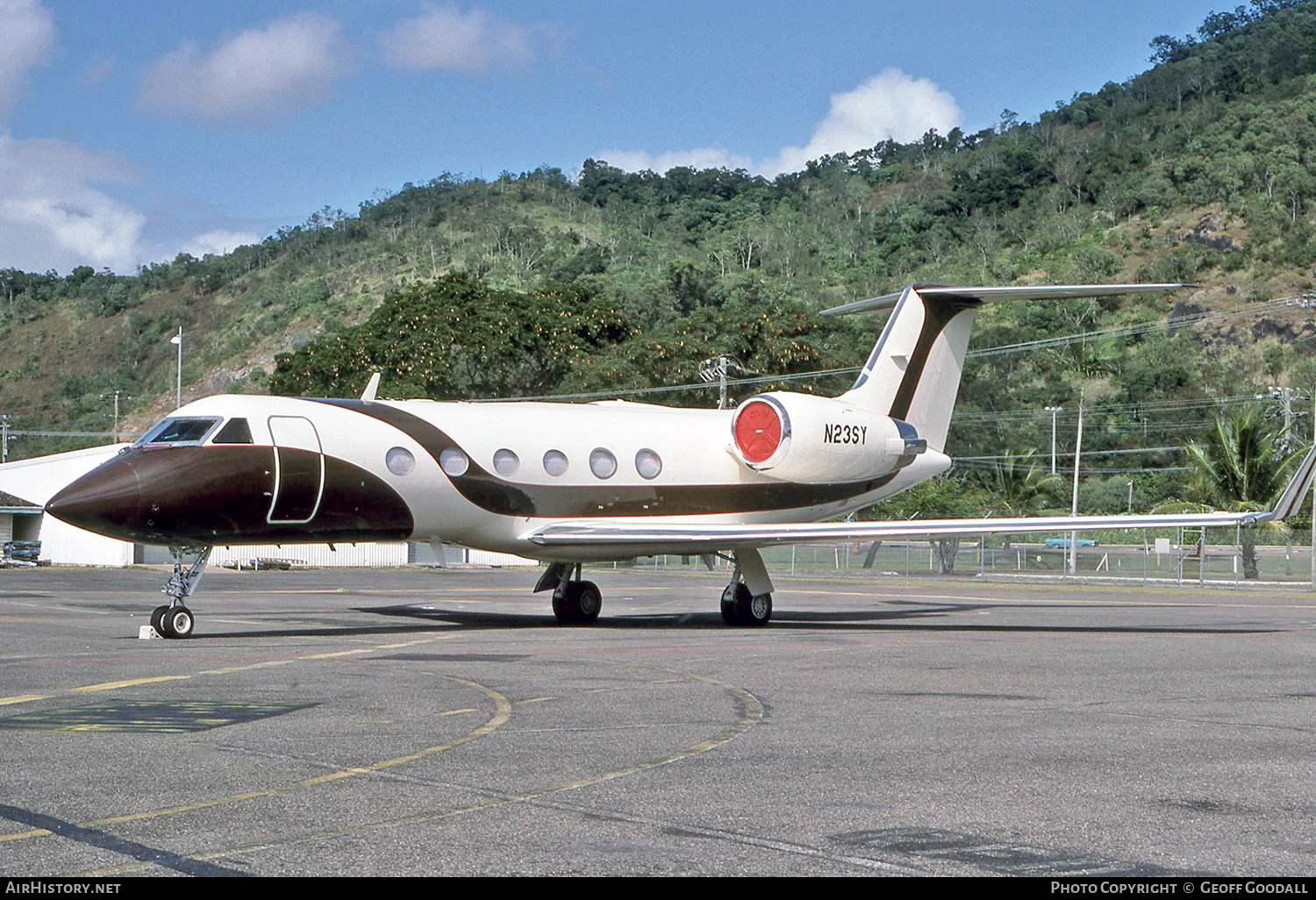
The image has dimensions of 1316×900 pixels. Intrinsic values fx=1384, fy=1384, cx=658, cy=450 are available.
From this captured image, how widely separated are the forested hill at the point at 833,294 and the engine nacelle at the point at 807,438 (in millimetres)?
36273

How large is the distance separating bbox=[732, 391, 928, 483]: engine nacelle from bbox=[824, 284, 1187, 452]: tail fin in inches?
48.7

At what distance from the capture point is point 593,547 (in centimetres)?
2192

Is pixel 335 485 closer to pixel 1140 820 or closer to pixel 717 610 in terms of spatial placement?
pixel 717 610

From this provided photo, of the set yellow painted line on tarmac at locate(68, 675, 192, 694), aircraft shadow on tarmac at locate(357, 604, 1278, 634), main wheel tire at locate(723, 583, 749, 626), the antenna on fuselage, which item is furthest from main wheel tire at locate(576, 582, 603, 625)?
yellow painted line on tarmac at locate(68, 675, 192, 694)

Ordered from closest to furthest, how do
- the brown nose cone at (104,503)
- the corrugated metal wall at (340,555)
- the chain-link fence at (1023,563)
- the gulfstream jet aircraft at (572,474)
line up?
the brown nose cone at (104,503), the gulfstream jet aircraft at (572,474), the chain-link fence at (1023,563), the corrugated metal wall at (340,555)

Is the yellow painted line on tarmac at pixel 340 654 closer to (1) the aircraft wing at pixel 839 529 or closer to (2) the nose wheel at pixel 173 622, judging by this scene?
(2) the nose wheel at pixel 173 622

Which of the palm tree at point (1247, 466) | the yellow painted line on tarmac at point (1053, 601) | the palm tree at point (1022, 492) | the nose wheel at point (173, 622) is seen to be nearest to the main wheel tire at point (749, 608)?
the nose wheel at point (173, 622)

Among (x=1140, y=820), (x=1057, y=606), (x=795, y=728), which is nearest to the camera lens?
(x=1140, y=820)

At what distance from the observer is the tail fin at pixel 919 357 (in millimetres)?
26797

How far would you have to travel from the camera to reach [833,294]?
135625mm

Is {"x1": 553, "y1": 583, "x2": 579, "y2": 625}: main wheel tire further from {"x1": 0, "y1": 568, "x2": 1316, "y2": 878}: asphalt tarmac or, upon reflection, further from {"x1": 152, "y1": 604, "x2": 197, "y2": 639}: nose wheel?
{"x1": 152, "y1": 604, "x2": 197, "y2": 639}: nose wheel

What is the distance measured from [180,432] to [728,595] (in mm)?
9398
